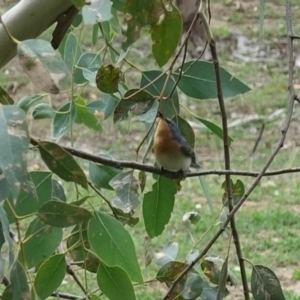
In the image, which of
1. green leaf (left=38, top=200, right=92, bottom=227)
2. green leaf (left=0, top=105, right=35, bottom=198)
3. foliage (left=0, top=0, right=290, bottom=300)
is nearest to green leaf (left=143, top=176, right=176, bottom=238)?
foliage (left=0, top=0, right=290, bottom=300)

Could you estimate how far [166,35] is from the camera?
56 centimetres

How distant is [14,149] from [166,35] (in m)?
0.18

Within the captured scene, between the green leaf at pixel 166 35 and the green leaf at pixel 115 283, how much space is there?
20cm

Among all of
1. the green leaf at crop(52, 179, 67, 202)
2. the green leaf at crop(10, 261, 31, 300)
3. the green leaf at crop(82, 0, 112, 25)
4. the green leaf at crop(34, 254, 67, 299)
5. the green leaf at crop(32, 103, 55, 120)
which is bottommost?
the green leaf at crop(34, 254, 67, 299)

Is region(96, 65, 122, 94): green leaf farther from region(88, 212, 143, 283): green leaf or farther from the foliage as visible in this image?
region(88, 212, 143, 283): green leaf

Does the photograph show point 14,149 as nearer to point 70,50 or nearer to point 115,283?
point 115,283

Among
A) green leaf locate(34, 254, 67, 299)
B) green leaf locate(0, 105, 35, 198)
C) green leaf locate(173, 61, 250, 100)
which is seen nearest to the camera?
green leaf locate(0, 105, 35, 198)

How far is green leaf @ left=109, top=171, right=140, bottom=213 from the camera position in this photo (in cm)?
67

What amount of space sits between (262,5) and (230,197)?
0.18 metres

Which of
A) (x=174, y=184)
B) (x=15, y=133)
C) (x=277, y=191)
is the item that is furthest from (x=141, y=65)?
(x=15, y=133)

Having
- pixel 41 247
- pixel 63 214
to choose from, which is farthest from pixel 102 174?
pixel 63 214

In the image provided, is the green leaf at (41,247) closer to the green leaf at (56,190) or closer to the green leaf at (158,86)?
the green leaf at (56,190)

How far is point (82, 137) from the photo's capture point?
150 inches

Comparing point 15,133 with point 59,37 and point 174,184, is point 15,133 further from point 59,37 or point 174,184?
point 174,184
